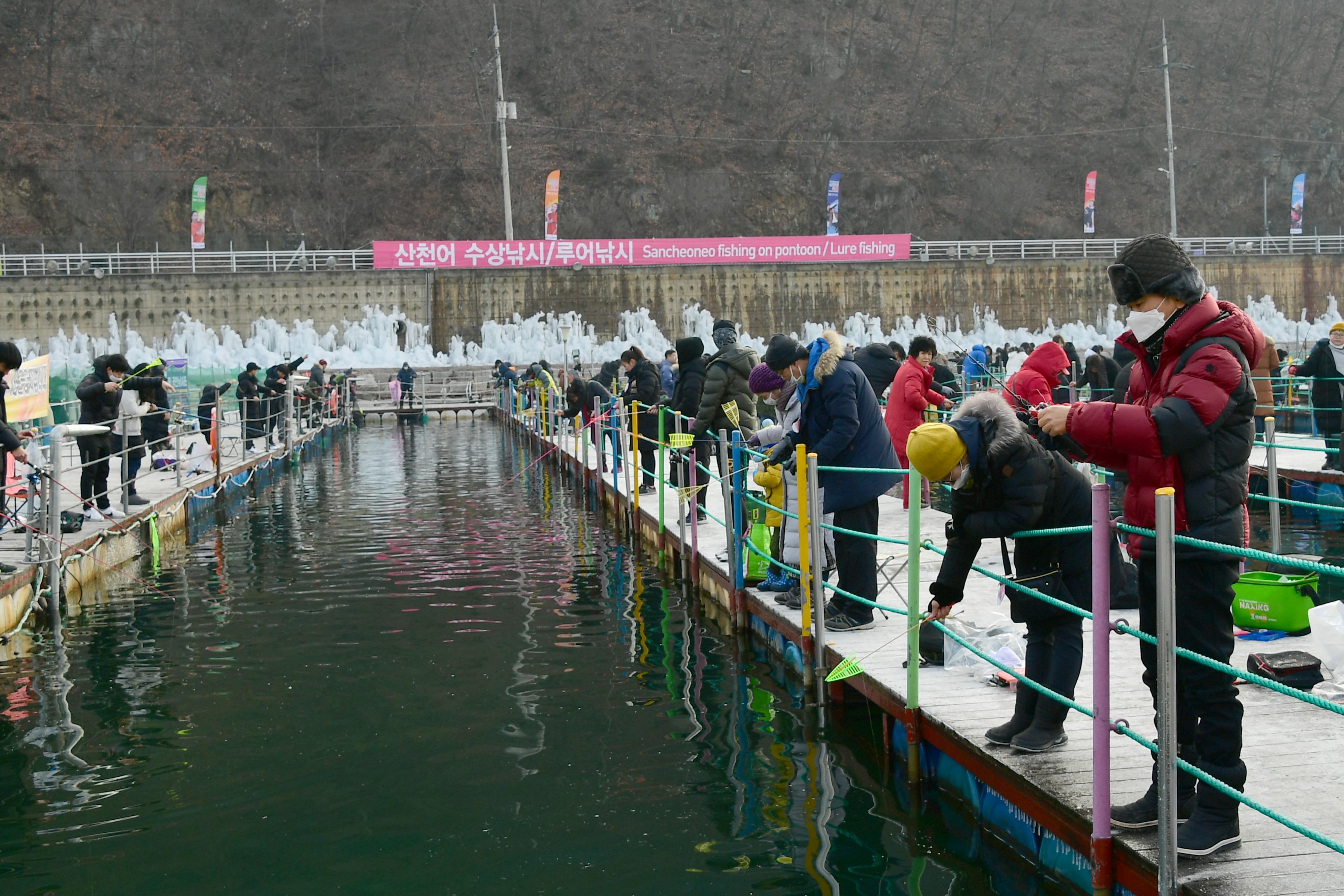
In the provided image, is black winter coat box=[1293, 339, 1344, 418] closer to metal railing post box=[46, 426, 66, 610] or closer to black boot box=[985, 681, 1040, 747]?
black boot box=[985, 681, 1040, 747]

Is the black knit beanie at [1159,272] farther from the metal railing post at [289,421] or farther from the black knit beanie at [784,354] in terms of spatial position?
the metal railing post at [289,421]

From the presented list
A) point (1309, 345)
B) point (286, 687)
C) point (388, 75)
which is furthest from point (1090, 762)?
point (388, 75)

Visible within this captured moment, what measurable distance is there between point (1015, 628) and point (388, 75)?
70.1 m

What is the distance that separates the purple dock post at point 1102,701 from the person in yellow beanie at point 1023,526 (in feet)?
1.54

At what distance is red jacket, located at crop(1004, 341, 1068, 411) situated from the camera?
27.6 feet

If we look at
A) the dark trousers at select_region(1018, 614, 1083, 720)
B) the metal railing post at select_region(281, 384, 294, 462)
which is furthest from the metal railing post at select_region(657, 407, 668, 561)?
the metal railing post at select_region(281, 384, 294, 462)

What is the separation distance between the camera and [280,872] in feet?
15.5

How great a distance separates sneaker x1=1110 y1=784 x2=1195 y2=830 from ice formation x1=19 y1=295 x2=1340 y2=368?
40.6 meters

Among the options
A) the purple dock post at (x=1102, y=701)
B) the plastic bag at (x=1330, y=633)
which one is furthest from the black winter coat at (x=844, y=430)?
the purple dock post at (x=1102, y=701)

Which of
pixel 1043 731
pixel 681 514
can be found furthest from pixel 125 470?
pixel 1043 731

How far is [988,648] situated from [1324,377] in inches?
364

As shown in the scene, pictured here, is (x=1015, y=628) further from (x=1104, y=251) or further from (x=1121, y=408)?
(x=1104, y=251)

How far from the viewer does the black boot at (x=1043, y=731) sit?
4.66 meters

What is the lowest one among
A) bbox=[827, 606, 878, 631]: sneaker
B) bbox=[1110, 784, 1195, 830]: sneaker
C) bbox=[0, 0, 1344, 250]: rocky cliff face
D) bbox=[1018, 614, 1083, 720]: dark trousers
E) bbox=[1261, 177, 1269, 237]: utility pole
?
bbox=[827, 606, 878, 631]: sneaker
